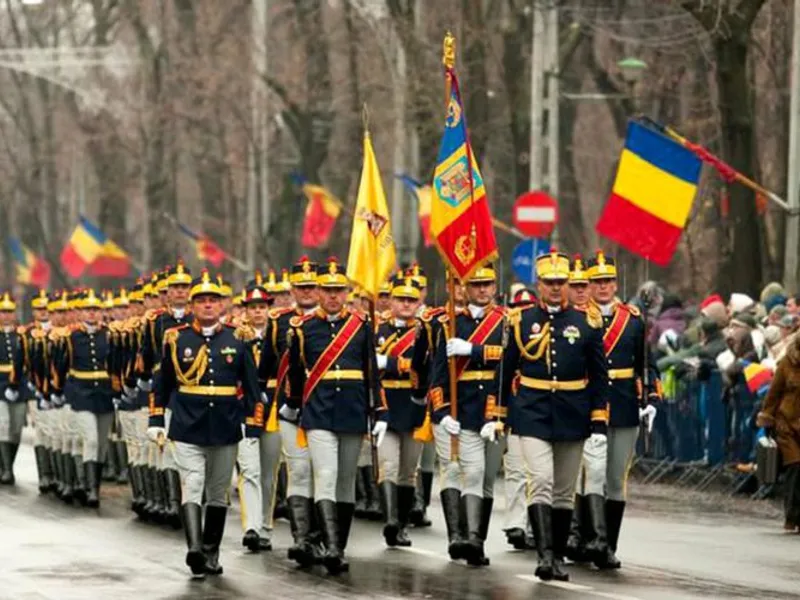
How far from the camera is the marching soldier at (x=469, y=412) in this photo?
19828 millimetres

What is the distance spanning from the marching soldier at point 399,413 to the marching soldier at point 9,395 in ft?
25.6

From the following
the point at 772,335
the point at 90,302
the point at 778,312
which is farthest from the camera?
the point at 90,302

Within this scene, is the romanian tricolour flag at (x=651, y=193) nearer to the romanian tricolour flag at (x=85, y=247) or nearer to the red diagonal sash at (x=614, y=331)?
A: the red diagonal sash at (x=614, y=331)

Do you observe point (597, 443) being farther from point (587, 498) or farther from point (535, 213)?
point (535, 213)

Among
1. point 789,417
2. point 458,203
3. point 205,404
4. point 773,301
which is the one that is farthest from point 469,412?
point 773,301

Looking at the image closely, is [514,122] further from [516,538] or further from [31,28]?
[31,28]

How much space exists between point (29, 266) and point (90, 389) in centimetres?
5311

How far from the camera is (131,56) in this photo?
7138 centimetres

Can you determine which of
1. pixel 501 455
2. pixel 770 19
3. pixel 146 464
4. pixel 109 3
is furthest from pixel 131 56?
pixel 501 455

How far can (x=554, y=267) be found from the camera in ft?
61.4

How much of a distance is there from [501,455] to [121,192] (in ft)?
184

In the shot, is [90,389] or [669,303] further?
[669,303]

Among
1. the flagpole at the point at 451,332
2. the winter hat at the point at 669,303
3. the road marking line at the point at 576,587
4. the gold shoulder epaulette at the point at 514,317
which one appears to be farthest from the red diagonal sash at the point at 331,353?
the winter hat at the point at 669,303

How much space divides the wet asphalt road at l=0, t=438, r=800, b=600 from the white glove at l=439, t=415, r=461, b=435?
2.93 ft
